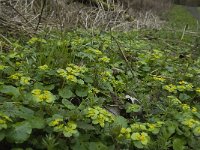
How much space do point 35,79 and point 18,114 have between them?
0.56 metres

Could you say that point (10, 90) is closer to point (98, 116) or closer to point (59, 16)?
point (98, 116)

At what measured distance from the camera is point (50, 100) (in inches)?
64.4

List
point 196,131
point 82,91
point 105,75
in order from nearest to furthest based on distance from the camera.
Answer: point 196,131
point 82,91
point 105,75

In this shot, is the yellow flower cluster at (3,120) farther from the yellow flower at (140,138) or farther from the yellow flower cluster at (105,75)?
the yellow flower cluster at (105,75)

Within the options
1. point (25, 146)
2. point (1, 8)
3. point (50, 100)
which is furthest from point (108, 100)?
point (1, 8)

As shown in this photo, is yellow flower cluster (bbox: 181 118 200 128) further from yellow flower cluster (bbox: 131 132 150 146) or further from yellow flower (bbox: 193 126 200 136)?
yellow flower cluster (bbox: 131 132 150 146)

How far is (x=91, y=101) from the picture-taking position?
190 centimetres

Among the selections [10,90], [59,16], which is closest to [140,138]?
[10,90]

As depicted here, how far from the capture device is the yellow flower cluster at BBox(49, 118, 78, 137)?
1504 mm

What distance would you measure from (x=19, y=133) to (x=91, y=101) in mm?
535

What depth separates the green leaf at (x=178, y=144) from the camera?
5.89 feet

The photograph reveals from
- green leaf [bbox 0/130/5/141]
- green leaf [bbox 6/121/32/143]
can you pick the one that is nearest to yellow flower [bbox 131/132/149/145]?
green leaf [bbox 6/121/32/143]

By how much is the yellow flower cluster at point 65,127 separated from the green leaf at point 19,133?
0.11 metres

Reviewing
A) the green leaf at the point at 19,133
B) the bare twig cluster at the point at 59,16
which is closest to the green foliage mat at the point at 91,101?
the green leaf at the point at 19,133
